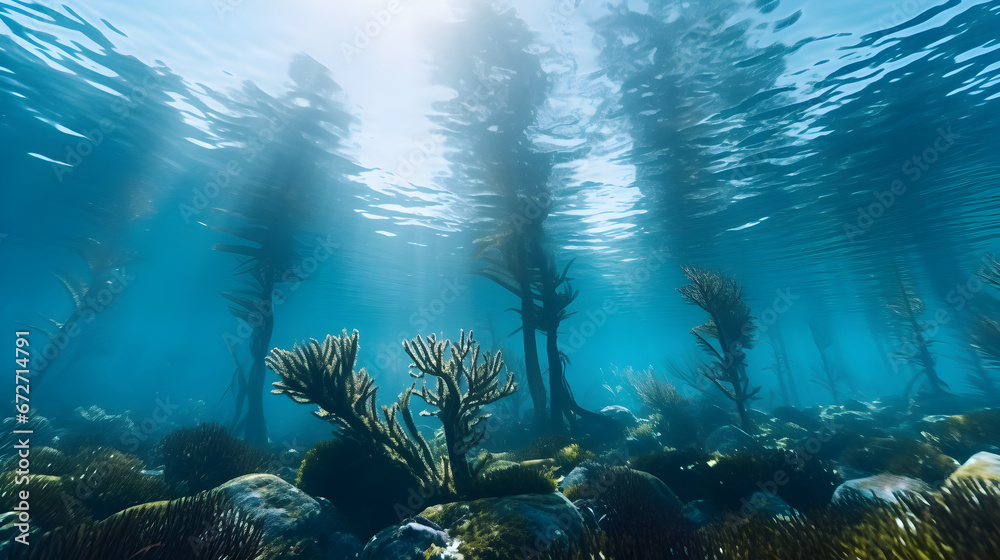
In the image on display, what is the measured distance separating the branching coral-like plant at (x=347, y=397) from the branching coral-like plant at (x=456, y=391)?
0.35m

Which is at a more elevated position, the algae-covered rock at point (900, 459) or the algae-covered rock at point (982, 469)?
the algae-covered rock at point (982, 469)

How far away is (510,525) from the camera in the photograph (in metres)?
3.74

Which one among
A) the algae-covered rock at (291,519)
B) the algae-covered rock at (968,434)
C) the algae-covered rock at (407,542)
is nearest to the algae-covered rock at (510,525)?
the algae-covered rock at (407,542)

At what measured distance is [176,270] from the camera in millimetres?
33781

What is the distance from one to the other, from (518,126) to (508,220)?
20.8 feet

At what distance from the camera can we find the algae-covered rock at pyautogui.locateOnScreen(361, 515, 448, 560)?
3.38 meters

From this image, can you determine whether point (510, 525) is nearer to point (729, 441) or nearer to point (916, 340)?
point (729, 441)

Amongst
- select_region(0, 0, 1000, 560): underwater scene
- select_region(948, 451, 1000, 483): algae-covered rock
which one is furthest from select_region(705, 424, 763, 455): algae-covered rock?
select_region(948, 451, 1000, 483): algae-covered rock

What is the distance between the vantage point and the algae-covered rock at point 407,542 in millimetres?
3375

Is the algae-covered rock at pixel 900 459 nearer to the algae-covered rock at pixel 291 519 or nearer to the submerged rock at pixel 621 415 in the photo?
the submerged rock at pixel 621 415

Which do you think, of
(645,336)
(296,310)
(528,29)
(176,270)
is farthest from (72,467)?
(645,336)

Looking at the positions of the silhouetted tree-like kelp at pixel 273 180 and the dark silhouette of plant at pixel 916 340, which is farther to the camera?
the dark silhouette of plant at pixel 916 340

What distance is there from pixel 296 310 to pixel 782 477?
5092cm

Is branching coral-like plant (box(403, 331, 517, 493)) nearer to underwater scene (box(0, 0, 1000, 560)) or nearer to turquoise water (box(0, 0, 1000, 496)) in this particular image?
underwater scene (box(0, 0, 1000, 560))
